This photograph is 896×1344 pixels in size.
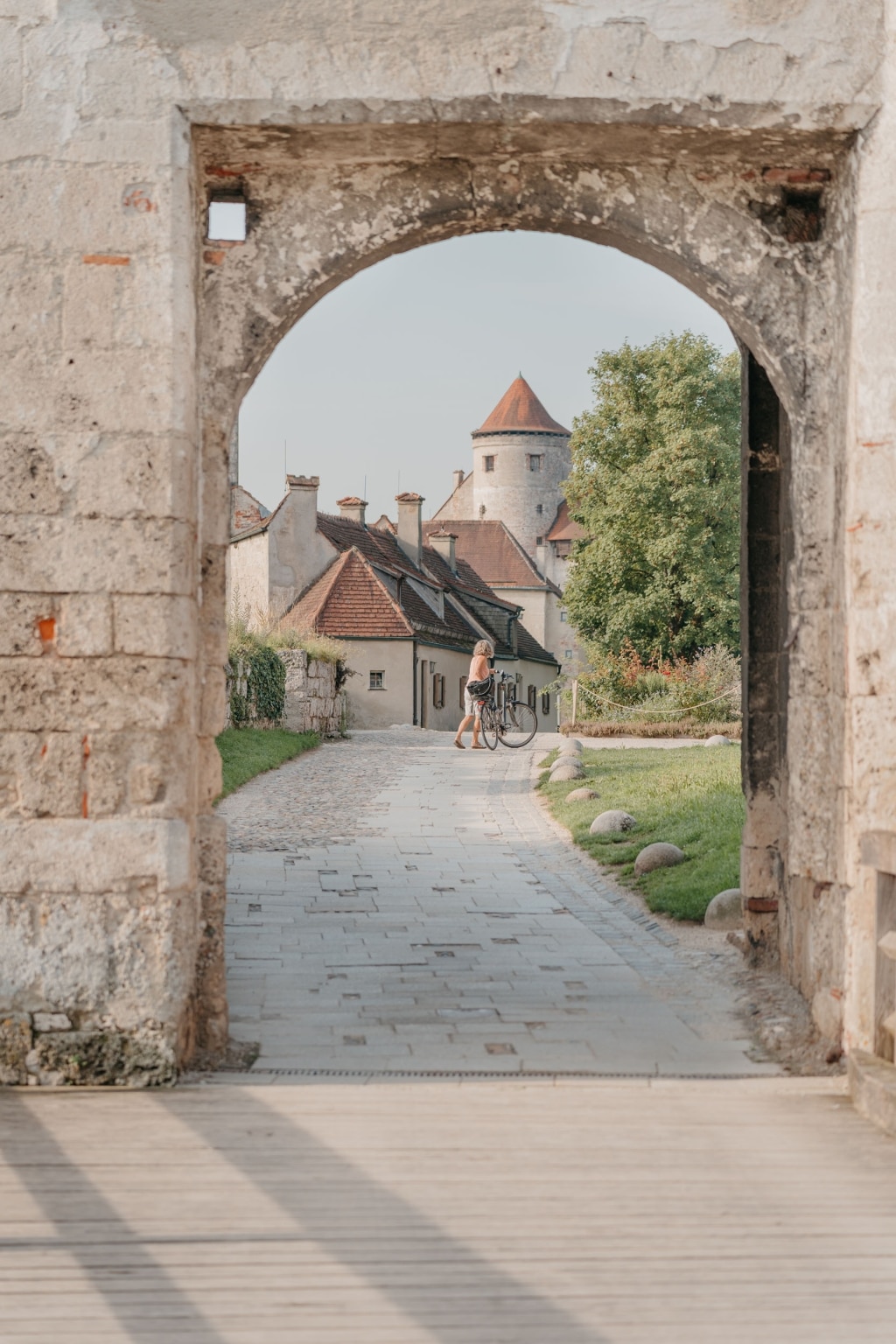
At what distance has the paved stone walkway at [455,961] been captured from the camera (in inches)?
198

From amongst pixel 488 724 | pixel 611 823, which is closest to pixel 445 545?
pixel 488 724

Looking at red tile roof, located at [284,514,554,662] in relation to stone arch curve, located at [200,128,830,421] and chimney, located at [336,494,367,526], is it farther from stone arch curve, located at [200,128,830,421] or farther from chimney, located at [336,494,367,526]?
stone arch curve, located at [200,128,830,421]

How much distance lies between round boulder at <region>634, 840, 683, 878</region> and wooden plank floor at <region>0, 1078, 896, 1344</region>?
448 cm

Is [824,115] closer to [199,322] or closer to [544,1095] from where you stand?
[199,322]

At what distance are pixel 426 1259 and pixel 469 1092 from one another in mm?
1342

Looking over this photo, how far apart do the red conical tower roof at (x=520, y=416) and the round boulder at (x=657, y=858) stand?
5429 centimetres

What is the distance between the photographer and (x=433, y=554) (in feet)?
145

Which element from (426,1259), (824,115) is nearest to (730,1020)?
(426,1259)

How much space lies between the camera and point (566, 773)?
14930mm

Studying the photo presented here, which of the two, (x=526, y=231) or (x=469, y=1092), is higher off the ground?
(x=526, y=231)

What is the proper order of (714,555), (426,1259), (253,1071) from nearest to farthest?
(426,1259)
(253,1071)
(714,555)

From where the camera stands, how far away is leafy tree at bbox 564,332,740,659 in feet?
100

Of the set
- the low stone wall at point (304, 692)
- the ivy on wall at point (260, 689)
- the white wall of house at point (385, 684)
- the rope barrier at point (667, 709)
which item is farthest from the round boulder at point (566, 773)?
the white wall of house at point (385, 684)

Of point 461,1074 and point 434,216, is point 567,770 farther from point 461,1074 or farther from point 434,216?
point 434,216
